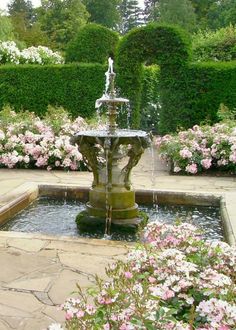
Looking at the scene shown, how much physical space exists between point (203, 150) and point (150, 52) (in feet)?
12.6

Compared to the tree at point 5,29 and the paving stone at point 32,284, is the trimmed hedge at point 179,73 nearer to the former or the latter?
the paving stone at point 32,284

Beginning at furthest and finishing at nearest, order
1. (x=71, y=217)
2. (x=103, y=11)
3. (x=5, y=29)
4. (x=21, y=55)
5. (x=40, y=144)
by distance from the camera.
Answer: (x=103, y=11) → (x=5, y=29) → (x=21, y=55) → (x=40, y=144) → (x=71, y=217)

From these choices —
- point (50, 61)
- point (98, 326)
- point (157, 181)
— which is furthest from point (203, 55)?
point (98, 326)

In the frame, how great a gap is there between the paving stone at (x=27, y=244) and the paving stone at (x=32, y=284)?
62cm

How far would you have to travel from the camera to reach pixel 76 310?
1804 mm

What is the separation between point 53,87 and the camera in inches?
468

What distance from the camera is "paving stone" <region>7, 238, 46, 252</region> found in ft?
12.6

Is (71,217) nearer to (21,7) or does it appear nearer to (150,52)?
(150,52)

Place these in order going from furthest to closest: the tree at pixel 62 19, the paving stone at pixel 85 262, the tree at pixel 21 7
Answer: the tree at pixel 21 7, the tree at pixel 62 19, the paving stone at pixel 85 262

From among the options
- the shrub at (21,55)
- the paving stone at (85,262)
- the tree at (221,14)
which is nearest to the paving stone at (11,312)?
the paving stone at (85,262)

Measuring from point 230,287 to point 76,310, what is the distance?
0.61 meters

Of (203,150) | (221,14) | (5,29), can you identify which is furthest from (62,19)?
(203,150)

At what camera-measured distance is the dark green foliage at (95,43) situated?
12.6 m

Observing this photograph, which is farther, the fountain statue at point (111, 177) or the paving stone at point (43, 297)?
the fountain statue at point (111, 177)
